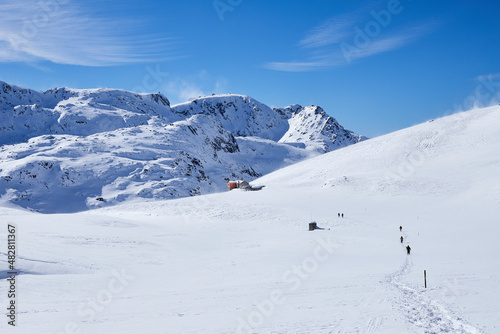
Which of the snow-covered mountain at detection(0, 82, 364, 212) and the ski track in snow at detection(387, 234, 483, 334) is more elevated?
the snow-covered mountain at detection(0, 82, 364, 212)

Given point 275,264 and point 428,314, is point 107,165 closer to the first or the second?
point 275,264

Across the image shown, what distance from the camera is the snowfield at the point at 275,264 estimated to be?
13.4 metres

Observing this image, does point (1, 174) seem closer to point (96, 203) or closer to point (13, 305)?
point (96, 203)

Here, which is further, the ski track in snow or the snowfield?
the snowfield

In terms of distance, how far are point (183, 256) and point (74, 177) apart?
91.4 m

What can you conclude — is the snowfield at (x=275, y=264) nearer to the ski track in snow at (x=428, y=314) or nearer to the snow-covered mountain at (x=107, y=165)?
the ski track in snow at (x=428, y=314)

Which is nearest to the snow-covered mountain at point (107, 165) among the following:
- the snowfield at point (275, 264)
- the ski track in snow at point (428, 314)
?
the snowfield at point (275, 264)

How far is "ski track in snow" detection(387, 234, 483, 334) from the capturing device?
41.4 feet

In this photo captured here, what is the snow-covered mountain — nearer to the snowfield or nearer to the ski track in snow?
the snowfield

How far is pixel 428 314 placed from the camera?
14008 millimetres

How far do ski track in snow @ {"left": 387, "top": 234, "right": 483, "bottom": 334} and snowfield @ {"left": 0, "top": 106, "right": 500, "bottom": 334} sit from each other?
8 centimetres

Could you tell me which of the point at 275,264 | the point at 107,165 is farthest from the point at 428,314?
the point at 107,165

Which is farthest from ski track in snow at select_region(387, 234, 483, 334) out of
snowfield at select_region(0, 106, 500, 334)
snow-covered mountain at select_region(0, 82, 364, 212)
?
snow-covered mountain at select_region(0, 82, 364, 212)

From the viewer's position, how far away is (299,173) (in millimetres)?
89438
